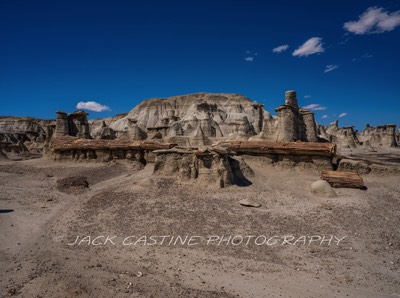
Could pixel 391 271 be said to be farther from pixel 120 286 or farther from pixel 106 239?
pixel 106 239

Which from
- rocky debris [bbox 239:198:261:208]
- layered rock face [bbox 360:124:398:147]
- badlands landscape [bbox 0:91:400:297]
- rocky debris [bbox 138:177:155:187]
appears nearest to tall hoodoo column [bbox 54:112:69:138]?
badlands landscape [bbox 0:91:400:297]

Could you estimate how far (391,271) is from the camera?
4.75 m

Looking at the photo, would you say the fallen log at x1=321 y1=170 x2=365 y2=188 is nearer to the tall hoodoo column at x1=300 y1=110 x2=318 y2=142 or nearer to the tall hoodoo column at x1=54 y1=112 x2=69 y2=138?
the tall hoodoo column at x1=300 y1=110 x2=318 y2=142

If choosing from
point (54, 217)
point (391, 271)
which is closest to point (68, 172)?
A: point (54, 217)

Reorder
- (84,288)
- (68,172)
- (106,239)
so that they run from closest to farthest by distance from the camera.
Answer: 1. (84,288)
2. (106,239)
3. (68,172)

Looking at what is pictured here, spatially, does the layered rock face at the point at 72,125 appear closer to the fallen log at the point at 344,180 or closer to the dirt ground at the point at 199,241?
the dirt ground at the point at 199,241

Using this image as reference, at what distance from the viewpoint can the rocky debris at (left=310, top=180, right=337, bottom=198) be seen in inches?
346

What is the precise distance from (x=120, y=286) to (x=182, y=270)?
3.69ft

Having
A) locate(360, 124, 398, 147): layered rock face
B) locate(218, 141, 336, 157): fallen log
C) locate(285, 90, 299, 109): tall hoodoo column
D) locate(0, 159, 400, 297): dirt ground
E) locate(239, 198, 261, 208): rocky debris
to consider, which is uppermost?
locate(285, 90, 299, 109): tall hoodoo column

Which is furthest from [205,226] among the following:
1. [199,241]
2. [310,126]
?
[310,126]

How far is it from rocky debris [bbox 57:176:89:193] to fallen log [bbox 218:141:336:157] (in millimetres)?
7101

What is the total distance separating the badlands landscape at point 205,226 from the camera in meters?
4.46

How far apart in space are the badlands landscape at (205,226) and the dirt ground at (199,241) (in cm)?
3

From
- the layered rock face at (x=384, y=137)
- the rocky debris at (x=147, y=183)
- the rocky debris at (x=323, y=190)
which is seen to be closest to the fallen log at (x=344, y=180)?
the rocky debris at (x=323, y=190)
